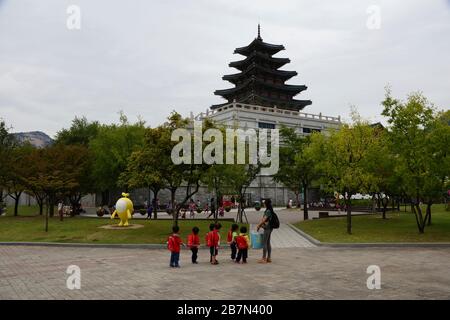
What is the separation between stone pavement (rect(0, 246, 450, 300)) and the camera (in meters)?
8.44

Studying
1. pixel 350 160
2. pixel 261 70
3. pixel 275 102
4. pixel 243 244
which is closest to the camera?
pixel 243 244

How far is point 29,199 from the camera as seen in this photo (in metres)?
63.9

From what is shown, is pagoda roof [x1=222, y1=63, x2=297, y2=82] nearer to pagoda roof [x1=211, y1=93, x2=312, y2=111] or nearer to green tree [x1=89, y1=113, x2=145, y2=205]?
pagoda roof [x1=211, y1=93, x2=312, y2=111]

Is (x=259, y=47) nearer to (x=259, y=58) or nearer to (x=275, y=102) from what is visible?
(x=259, y=58)

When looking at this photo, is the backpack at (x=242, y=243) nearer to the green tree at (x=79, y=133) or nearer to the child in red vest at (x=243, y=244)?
the child in red vest at (x=243, y=244)

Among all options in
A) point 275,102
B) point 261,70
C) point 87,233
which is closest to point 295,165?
point 87,233

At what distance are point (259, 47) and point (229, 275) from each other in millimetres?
65095

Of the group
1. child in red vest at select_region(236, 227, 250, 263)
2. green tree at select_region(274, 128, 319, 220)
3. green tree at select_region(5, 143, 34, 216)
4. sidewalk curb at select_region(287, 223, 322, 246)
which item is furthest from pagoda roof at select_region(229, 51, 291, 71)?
child in red vest at select_region(236, 227, 250, 263)

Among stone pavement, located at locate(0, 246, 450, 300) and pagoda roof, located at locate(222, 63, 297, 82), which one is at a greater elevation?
pagoda roof, located at locate(222, 63, 297, 82)

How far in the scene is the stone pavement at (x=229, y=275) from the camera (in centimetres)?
844

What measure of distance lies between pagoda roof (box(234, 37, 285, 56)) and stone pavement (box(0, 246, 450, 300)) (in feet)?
196

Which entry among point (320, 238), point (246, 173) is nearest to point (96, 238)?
point (320, 238)

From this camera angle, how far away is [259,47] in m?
71.0

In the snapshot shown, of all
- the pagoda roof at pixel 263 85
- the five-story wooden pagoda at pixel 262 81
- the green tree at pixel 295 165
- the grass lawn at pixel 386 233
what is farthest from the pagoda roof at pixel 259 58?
the grass lawn at pixel 386 233
